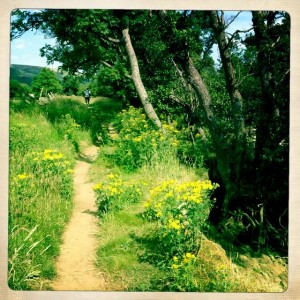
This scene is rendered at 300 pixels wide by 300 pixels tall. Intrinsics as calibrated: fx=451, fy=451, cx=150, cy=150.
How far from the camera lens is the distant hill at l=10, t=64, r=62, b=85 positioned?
124 inches

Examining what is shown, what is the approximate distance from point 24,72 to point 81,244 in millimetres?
1280

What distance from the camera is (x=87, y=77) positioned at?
132 inches

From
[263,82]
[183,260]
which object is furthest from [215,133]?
[183,260]

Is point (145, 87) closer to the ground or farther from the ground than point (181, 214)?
farther from the ground

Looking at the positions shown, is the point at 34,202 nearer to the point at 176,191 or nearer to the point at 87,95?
the point at 87,95

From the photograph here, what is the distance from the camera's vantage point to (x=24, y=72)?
319 centimetres

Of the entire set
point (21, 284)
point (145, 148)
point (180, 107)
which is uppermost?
point (180, 107)

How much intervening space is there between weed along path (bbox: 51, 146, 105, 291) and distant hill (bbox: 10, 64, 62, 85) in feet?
2.26

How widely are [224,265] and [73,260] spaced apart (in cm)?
105

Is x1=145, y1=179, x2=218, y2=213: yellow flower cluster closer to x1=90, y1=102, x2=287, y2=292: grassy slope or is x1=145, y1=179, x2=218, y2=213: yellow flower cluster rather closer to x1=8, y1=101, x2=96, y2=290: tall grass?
x1=90, y1=102, x2=287, y2=292: grassy slope

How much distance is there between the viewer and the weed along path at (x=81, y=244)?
Result: 3.11 meters

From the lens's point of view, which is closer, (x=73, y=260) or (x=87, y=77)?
(x=73, y=260)

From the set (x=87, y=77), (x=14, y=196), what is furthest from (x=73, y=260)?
(x=87, y=77)

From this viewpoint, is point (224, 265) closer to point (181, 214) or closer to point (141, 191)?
point (181, 214)
